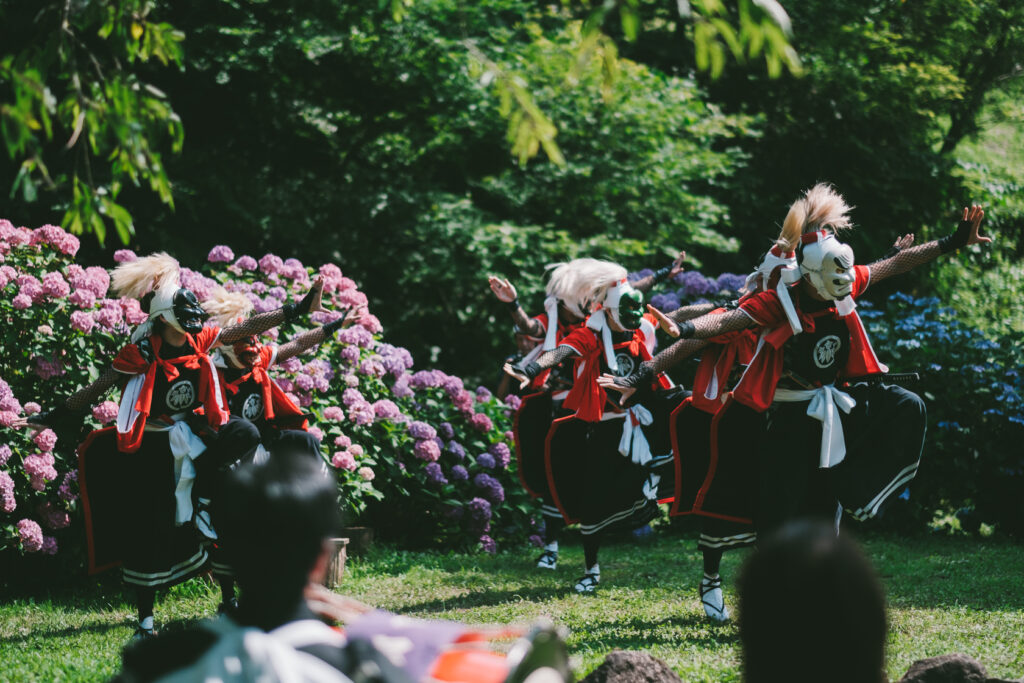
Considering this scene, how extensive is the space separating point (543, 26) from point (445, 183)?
3055mm

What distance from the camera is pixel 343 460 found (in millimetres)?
7578

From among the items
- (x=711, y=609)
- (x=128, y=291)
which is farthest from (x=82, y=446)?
(x=711, y=609)

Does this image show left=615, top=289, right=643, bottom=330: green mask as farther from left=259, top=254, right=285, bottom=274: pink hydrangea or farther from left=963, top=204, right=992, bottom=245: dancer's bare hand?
left=259, top=254, right=285, bottom=274: pink hydrangea

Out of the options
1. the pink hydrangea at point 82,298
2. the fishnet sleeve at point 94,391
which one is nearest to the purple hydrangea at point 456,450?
the pink hydrangea at point 82,298

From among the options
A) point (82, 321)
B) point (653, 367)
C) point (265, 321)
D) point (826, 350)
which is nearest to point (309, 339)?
point (265, 321)

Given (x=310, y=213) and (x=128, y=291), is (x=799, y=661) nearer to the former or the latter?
(x=128, y=291)

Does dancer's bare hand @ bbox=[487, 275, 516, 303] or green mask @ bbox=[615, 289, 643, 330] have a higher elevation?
green mask @ bbox=[615, 289, 643, 330]

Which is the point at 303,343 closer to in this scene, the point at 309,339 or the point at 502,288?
the point at 309,339

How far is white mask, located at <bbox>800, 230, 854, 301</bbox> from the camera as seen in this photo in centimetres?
558

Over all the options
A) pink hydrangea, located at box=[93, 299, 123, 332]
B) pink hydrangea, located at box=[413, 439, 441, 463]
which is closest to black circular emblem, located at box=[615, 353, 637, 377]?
pink hydrangea, located at box=[413, 439, 441, 463]

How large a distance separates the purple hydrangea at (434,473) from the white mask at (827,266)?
3.97m

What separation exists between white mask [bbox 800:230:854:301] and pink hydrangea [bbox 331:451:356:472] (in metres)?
3.62

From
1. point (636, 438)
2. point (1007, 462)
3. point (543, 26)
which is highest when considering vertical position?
point (543, 26)

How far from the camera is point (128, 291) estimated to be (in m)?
6.41
